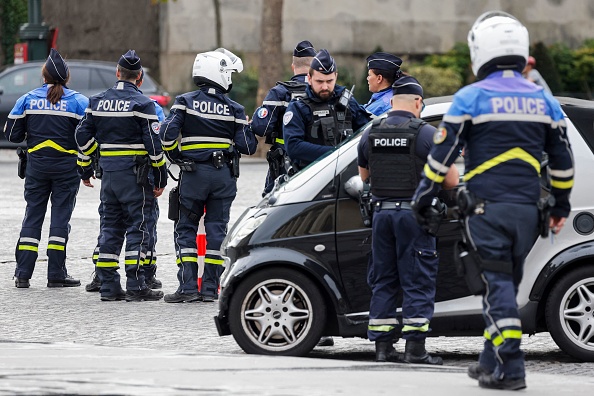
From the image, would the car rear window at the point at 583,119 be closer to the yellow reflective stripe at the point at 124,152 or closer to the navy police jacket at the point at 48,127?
the yellow reflective stripe at the point at 124,152

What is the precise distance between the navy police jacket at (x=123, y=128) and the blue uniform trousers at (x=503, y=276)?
496cm

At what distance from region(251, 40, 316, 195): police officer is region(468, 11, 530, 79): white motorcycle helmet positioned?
3886 millimetres

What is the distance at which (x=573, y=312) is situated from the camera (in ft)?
28.2

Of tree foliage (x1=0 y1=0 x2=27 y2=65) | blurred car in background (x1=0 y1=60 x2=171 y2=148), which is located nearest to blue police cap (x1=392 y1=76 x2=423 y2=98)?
blurred car in background (x1=0 y1=60 x2=171 y2=148)

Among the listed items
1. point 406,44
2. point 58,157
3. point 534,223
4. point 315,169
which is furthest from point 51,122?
point 406,44

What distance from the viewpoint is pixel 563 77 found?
38.6 meters

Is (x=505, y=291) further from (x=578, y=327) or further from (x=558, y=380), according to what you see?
(x=578, y=327)

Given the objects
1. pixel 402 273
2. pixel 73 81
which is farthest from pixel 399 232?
pixel 73 81

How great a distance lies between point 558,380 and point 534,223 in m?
0.85

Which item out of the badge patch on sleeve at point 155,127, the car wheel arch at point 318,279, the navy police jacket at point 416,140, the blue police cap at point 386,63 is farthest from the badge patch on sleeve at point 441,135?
the badge patch on sleeve at point 155,127

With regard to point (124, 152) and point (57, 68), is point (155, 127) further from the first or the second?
point (57, 68)

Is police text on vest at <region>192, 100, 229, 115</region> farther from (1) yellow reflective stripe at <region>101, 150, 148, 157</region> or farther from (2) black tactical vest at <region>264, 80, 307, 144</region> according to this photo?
(1) yellow reflective stripe at <region>101, 150, 148, 157</region>

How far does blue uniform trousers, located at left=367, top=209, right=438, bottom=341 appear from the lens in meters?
8.23

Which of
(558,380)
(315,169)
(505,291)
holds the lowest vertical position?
(558,380)
